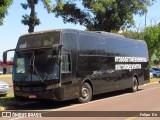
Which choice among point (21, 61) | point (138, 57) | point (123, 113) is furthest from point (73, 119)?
point (138, 57)

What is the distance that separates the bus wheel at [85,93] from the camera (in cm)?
1853

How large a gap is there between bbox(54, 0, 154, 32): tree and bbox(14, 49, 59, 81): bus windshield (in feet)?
68.2

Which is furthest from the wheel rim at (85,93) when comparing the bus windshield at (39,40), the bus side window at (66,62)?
the bus windshield at (39,40)

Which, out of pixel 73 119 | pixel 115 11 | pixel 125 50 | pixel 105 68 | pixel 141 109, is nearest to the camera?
pixel 73 119

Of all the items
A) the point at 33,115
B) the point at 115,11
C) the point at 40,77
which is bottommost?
the point at 33,115

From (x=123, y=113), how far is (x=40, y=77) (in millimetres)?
4437

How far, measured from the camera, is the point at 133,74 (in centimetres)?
2480

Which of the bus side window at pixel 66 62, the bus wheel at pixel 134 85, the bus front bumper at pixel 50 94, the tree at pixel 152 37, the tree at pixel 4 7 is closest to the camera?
the tree at pixel 4 7

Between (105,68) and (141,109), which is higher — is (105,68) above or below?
above

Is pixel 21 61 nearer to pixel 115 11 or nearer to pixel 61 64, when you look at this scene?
pixel 61 64

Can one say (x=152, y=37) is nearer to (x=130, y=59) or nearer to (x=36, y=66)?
(x=130, y=59)

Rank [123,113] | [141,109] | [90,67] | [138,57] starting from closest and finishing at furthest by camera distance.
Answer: [123,113] → [141,109] → [90,67] → [138,57]

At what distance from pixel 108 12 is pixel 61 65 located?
23.2 meters

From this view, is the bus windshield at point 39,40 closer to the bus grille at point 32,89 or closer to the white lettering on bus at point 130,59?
the bus grille at point 32,89
